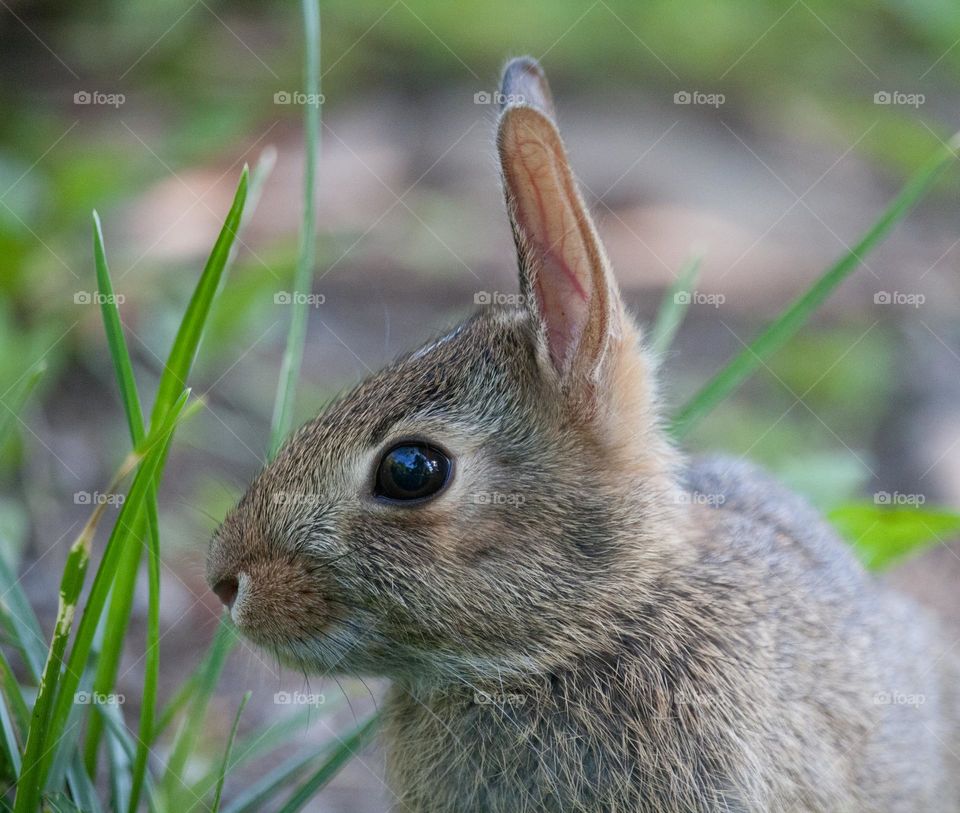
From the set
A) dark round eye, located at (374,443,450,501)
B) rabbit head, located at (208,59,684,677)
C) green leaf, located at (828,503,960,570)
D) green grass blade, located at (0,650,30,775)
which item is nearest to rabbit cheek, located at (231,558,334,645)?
rabbit head, located at (208,59,684,677)

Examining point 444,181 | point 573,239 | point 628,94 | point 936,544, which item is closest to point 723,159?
point 628,94

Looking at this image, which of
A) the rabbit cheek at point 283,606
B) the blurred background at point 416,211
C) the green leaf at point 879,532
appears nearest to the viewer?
the rabbit cheek at point 283,606

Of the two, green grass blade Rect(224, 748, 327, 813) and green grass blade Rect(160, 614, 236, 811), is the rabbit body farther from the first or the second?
green grass blade Rect(160, 614, 236, 811)

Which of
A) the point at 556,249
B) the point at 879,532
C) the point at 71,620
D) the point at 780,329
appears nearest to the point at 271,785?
the point at 71,620

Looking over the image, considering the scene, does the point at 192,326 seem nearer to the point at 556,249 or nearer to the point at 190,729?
the point at 556,249

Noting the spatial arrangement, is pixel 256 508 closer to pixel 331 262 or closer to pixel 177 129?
pixel 331 262

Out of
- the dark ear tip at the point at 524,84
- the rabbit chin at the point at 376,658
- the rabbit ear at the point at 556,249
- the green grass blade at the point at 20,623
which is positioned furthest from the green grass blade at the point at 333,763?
the dark ear tip at the point at 524,84

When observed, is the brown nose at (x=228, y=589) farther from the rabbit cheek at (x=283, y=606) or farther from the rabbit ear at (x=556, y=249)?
the rabbit ear at (x=556, y=249)
